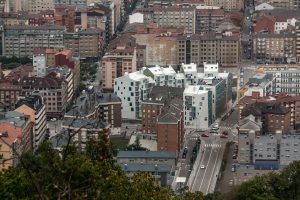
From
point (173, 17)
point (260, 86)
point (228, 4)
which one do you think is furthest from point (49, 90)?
point (228, 4)

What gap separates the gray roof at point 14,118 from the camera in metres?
12.6

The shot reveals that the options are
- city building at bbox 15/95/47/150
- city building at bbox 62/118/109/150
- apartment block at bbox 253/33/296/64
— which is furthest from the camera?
apartment block at bbox 253/33/296/64

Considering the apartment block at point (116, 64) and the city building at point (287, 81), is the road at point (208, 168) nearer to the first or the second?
the city building at point (287, 81)

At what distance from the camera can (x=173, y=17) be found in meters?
22.5

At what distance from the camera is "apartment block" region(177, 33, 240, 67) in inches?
768

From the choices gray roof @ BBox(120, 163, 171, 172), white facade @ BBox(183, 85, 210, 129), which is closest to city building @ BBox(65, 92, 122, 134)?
white facade @ BBox(183, 85, 210, 129)

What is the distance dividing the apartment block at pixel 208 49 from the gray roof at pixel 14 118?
6.94 meters

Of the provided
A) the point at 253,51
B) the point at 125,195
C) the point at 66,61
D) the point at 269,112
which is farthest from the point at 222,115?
the point at 125,195

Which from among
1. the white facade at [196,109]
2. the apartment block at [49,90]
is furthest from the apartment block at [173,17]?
the white facade at [196,109]

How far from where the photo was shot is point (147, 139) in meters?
14.3

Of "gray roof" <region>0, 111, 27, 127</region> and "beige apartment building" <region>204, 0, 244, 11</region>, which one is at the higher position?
"beige apartment building" <region>204, 0, 244, 11</region>

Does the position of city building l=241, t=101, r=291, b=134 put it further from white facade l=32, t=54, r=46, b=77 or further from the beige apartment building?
the beige apartment building

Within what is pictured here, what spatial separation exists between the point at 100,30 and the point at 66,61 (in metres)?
3.55

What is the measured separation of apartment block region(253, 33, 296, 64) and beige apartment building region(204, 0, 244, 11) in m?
4.30
